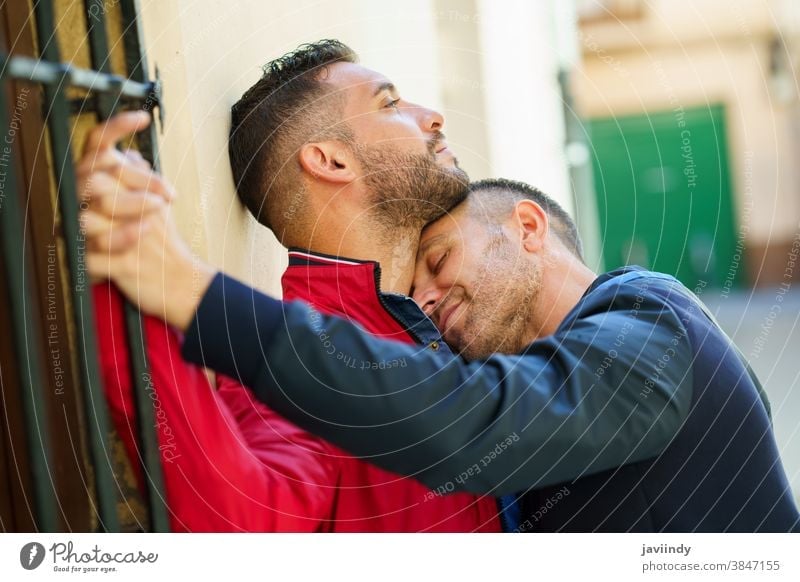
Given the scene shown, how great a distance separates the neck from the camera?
38.8 inches

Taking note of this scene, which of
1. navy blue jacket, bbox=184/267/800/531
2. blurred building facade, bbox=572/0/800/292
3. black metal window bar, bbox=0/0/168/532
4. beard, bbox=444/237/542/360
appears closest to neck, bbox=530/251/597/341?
beard, bbox=444/237/542/360

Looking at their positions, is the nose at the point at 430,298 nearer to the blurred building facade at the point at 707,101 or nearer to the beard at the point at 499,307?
the beard at the point at 499,307

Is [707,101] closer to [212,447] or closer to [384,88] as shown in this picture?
[384,88]

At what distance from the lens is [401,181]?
0.92 m

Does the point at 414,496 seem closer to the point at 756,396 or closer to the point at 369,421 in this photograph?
the point at 369,421

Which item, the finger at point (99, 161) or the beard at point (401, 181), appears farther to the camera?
the beard at point (401, 181)

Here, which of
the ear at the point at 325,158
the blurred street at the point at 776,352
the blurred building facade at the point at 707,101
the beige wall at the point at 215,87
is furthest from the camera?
the blurred street at the point at 776,352

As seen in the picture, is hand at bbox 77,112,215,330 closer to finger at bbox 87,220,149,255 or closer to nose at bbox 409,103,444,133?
finger at bbox 87,220,149,255

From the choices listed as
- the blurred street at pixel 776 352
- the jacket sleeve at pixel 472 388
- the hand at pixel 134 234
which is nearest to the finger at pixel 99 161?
the hand at pixel 134 234

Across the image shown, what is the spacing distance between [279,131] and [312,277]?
152 millimetres

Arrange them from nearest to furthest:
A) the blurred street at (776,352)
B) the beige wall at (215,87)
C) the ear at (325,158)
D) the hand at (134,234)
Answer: the hand at (134,234) < the beige wall at (215,87) < the ear at (325,158) < the blurred street at (776,352)

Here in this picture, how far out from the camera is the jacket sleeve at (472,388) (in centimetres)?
63

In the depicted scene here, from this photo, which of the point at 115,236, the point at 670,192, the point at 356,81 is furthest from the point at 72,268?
the point at 670,192

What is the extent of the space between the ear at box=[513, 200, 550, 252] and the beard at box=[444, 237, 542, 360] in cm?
2
